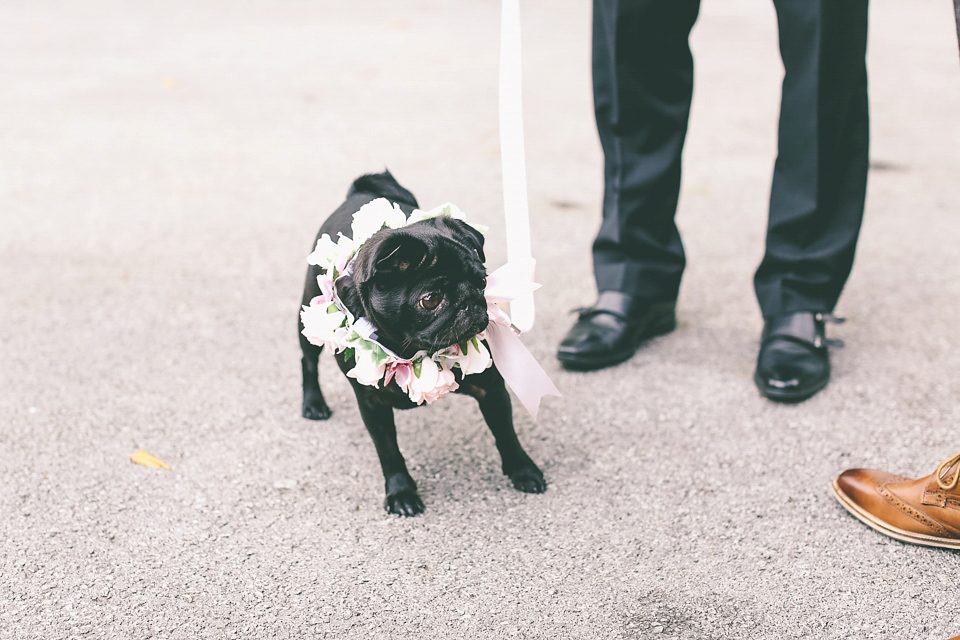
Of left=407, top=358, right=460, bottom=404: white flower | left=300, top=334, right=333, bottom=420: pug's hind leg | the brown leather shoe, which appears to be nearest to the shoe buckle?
the brown leather shoe

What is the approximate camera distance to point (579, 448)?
2230mm

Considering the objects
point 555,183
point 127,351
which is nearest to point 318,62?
point 555,183

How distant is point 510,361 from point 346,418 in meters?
0.68

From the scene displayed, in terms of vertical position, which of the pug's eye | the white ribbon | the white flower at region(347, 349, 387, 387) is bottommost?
the white ribbon

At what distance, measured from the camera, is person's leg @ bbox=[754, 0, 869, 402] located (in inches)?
89.1

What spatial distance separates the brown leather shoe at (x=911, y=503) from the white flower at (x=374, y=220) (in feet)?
3.87

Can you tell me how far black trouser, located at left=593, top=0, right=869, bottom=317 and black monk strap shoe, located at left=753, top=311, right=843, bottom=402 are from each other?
0.16ft

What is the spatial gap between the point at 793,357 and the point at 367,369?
4.42 feet

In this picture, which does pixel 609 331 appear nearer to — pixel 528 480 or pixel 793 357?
pixel 793 357

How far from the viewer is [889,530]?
1.85 meters

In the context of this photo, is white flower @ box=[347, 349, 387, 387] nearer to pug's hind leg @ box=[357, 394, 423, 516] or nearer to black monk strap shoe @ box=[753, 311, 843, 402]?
pug's hind leg @ box=[357, 394, 423, 516]

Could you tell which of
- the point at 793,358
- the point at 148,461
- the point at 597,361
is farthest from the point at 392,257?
the point at 793,358

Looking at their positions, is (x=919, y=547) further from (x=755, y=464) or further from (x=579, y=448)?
(x=579, y=448)

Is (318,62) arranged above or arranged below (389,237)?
below
